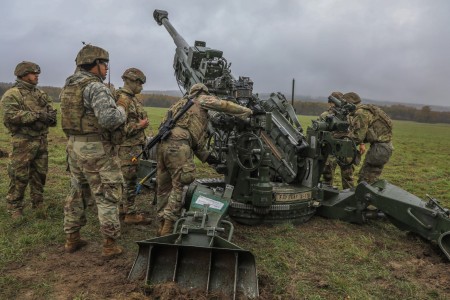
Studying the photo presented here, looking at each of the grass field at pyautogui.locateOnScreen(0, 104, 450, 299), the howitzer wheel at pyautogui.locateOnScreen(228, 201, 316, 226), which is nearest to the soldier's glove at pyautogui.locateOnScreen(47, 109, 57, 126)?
the grass field at pyautogui.locateOnScreen(0, 104, 450, 299)

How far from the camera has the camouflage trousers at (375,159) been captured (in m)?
8.43

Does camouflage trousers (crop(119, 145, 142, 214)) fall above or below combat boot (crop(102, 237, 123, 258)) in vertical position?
above

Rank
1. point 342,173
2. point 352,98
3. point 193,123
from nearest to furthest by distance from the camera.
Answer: point 193,123
point 352,98
point 342,173

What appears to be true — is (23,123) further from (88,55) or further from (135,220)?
(135,220)

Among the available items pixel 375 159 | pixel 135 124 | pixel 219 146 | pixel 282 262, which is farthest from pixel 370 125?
pixel 135 124

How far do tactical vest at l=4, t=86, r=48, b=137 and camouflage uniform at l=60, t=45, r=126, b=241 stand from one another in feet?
6.37

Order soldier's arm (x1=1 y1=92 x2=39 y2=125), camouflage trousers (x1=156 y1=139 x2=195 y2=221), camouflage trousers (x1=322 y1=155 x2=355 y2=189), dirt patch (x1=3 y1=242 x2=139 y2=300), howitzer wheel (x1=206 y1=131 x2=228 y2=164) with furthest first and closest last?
camouflage trousers (x1=322 y1=155 x2=355 y2=189), howitzer wheel (x1=206 y1=131 x2=228 y2=164), soldier's arm (x1=1 y1=92 x2=39 y2=125), camouflage trousers (x1=156 y1=139 x2=195 y2=221), dirt patch (x1=3 y1=242 x2=139 y2=300)

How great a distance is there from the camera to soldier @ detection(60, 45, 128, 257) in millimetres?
4926

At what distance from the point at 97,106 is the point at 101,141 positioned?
1.59 feet

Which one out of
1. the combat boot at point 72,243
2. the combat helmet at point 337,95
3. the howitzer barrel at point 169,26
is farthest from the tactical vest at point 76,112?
the combat helmet at point 337,95

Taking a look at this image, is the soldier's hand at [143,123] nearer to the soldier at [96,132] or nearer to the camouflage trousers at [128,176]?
the camouflage trousers at [128,176]

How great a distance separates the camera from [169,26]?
10.9 meters

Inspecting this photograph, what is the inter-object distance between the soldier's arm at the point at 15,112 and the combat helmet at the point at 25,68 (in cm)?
34

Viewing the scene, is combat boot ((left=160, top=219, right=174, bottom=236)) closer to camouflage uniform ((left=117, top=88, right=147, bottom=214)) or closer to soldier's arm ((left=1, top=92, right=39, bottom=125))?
camouflage uniform ((left=117, top=88, right=147, bottom=214))
